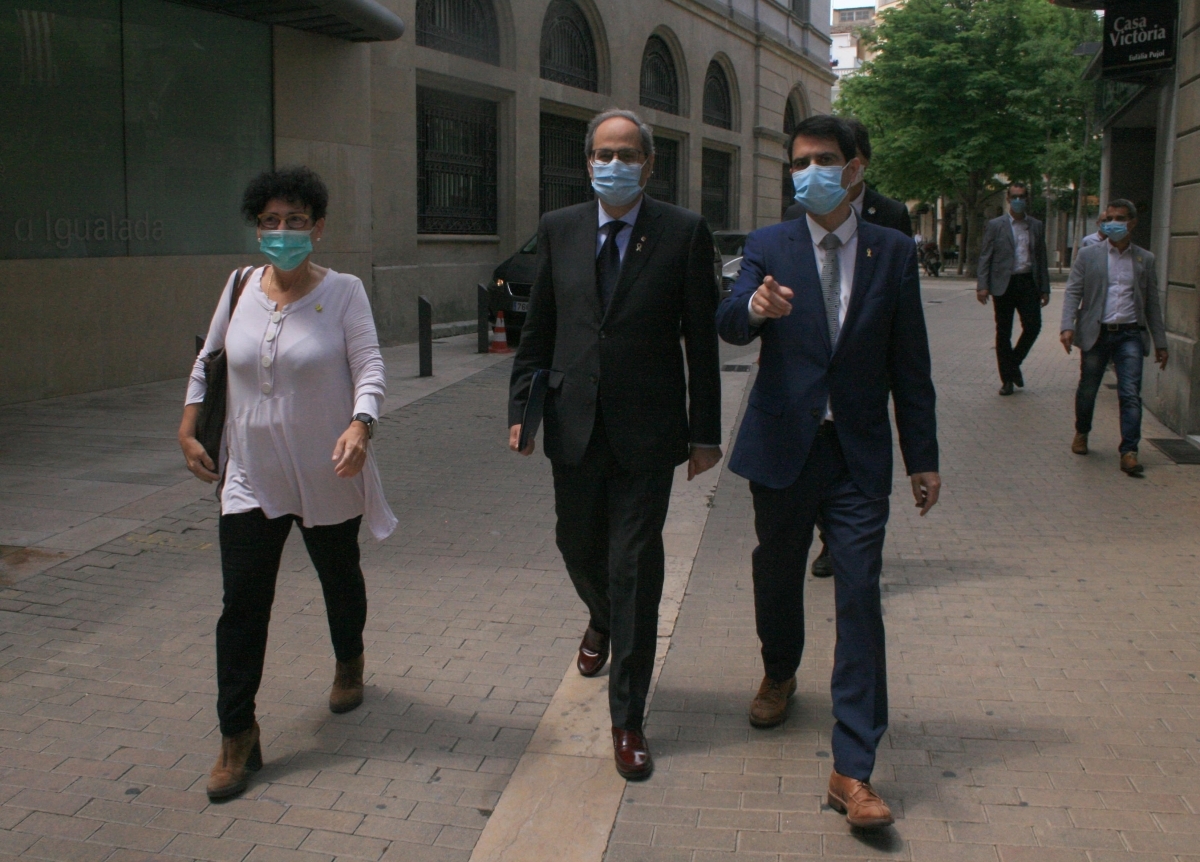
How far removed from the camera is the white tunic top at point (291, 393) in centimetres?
383

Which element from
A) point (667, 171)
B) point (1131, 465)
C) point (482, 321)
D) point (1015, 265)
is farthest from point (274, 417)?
point (667, 171)

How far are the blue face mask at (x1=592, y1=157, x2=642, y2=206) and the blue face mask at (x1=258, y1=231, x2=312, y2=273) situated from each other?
0.95 m

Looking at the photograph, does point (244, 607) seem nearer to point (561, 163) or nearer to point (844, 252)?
point (844, 252)

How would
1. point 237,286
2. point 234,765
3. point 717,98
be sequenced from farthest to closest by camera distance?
point 717,98, point 237,286, point 234,765

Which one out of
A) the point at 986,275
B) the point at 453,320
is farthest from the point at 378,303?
the point at 986,275

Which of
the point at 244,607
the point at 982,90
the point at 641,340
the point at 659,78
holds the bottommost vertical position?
the point at 244,607

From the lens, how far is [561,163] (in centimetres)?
2236

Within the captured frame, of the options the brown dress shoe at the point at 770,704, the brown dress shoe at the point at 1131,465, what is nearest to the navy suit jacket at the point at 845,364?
the brown dress shoe at the point at 770,704

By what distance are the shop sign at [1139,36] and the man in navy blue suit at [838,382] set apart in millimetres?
8447

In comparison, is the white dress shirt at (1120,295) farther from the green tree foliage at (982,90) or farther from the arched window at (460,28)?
the green tree foliage at (982,90)

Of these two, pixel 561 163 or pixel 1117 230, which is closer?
pixel 1117 230

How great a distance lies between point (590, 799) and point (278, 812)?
92 centimetres

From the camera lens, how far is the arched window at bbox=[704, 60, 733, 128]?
98.1 feet

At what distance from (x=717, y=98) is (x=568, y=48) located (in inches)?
358
